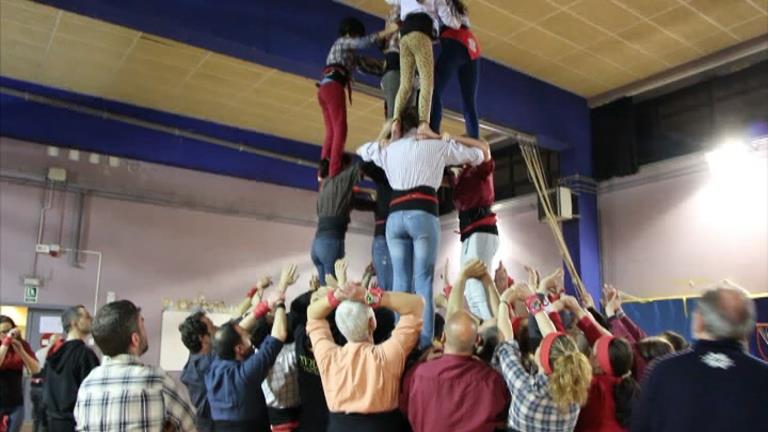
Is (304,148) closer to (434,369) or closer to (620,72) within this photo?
(620,72)

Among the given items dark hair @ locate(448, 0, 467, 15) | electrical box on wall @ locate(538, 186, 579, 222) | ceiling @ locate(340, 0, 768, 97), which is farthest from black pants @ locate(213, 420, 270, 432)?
electrical box on wall @ locate(538, 186, 579, 222)

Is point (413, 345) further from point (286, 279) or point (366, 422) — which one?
point (286, 279)

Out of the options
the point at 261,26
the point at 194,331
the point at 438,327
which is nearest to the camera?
the point at 438,327

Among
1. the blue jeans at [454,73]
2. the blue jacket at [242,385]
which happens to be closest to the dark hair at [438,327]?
the blue jacket at [242,385]

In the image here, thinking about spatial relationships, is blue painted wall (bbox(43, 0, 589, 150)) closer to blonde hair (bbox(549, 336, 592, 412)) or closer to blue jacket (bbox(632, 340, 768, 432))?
blonde hair (bbox(549, 336, 592, 412))

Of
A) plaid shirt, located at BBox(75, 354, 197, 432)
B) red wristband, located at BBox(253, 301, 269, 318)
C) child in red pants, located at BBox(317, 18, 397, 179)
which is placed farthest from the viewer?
child in red pants, located at BBox(317, 18, 397, 179)

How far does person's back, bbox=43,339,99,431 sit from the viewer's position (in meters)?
3.69

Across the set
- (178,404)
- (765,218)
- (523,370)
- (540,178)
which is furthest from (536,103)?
Answer: (178,404)

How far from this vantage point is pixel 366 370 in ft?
8.17

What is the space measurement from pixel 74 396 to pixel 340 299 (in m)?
2.09

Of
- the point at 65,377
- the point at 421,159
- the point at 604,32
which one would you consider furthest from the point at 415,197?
the point at 604,32

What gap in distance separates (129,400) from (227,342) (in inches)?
31.8

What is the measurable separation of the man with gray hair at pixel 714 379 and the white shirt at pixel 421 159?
5.28ft

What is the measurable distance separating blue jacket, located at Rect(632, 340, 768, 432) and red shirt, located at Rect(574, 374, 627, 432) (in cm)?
48
